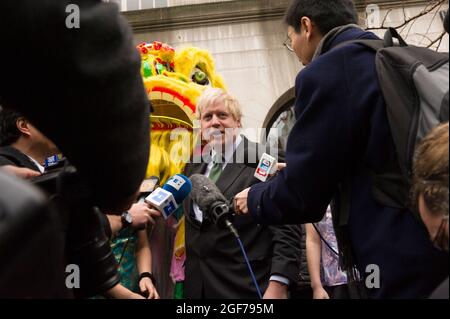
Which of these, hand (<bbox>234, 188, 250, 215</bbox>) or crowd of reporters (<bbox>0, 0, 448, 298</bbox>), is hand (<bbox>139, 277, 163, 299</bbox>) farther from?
crowd of reporters (<bbox>0, 0, 448, 298</bbox>)

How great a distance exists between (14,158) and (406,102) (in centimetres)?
179

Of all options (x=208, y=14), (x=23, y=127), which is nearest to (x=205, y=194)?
(x=23, y=127)

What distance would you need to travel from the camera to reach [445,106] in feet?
5.69

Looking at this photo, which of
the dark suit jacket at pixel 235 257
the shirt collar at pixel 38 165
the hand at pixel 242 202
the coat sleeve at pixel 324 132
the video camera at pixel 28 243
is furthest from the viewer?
the dark suit jacket at pixel 235 257

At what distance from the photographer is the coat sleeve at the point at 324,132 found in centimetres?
212

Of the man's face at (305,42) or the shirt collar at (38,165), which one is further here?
the shirt collar at (38,165)

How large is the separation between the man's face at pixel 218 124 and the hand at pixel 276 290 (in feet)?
3.23

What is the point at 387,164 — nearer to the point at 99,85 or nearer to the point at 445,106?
the point at 445,106

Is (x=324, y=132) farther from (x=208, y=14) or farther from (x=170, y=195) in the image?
(x=208, y=14)

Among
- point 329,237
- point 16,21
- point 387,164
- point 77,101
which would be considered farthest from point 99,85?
point 329,237

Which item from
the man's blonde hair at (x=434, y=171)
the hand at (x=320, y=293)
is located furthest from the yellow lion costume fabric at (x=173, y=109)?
the man's blonde hair at (x=434, y=171)

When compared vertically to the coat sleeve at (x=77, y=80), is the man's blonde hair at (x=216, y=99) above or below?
below

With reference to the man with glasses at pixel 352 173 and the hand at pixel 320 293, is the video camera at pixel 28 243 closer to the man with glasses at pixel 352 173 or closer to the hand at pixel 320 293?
the man with glasses at pixel 352 173
